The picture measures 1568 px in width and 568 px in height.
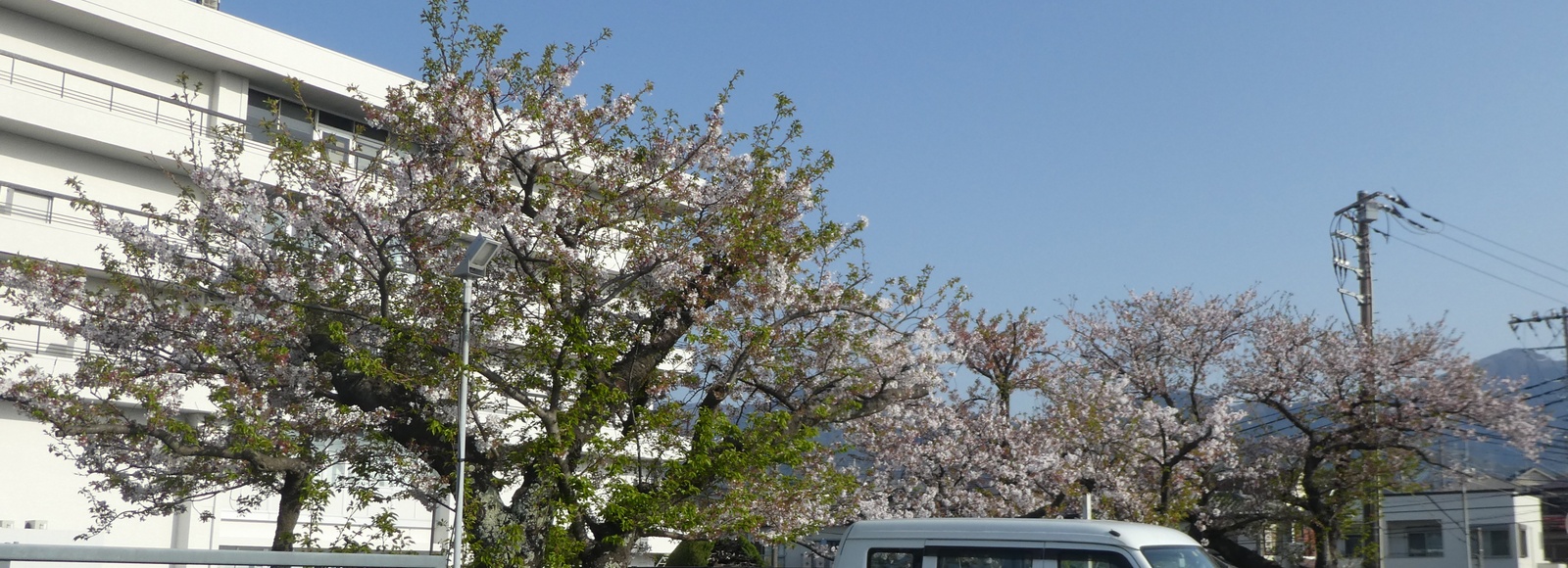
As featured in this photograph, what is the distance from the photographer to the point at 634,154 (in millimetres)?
15633

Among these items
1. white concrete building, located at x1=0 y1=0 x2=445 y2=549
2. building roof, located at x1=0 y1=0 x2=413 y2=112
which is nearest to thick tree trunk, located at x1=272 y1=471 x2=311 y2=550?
white concrete building, located at x1=0 y1=0 x2=445 y2=549

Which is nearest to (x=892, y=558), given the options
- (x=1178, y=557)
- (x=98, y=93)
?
(x=1178, y=557)

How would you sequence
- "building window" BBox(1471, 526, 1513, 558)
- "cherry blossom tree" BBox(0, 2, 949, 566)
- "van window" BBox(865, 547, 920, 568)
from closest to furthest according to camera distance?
"van window" BBox(865, 547, 920, 568) → "cherry blossom tree" BBox(0, 2, 949, 566) → "building window" BBox(1471, 526, 1513, 558)

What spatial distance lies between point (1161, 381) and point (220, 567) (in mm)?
23864

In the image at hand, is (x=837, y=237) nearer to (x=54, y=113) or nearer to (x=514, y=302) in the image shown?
(x=514, y=302)

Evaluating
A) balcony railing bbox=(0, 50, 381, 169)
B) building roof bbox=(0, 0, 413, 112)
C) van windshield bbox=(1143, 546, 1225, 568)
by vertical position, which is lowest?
van windshield bbox=(1143, 546, 1225, 568)

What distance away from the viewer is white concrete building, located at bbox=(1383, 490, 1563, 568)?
50469mm

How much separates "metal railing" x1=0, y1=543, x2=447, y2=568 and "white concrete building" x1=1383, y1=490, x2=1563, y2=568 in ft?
163

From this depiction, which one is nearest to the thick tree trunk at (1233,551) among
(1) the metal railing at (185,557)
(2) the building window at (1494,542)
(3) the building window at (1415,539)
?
(1) the metal railing at (185,557)

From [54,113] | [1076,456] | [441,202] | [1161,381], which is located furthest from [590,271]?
[1161,381]

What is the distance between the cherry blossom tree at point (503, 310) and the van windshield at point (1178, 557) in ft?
18.1

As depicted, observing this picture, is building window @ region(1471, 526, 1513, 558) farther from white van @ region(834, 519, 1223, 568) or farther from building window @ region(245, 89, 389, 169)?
white van @ region(834, 519, 1223, 568)

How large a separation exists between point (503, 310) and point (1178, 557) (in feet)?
27.5

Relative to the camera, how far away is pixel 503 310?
14.6m
